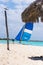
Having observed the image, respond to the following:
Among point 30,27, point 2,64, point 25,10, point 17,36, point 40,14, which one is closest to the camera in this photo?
point 2,64

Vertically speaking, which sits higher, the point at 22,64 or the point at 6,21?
the point at 6,21

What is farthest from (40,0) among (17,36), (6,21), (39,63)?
(17,36)

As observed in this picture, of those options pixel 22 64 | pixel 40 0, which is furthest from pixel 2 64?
pixel 40 0

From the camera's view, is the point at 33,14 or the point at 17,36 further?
the point at 17,36

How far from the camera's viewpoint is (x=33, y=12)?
457 inches

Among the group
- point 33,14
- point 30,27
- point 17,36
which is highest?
point 33,14

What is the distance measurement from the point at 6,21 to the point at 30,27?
7.09 feet

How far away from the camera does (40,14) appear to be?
37.1 ft

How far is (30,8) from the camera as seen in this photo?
11.9m

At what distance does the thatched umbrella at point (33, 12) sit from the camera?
11413mm

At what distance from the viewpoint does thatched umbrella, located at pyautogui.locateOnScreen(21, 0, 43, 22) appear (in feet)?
37.4

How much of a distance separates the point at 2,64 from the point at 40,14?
9.87 ft

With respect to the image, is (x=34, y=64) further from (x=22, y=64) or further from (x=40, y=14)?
(x=40, y=14)

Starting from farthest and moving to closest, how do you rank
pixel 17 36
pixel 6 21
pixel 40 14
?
pixel 17 36 < pixel 6 21 < pixel 40 14
